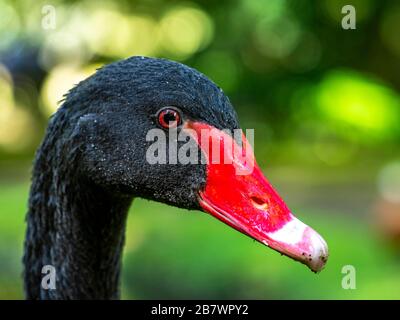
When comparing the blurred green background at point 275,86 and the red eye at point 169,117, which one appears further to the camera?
the blurred green background at point 275,86

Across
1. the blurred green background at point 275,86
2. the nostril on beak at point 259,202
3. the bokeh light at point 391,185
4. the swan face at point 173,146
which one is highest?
the blurred green background at point 275,86

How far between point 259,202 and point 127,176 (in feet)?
1.09

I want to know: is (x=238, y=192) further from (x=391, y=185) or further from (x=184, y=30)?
(x=184, y=30)

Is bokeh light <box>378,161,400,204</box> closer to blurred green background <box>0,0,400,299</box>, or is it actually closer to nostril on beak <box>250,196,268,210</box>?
blurred green background <box>0,0,400,299</box>

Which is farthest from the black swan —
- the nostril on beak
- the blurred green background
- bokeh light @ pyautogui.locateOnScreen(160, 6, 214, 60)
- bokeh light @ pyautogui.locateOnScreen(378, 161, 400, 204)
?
bokeh light @ pyautogui.locateOnScreen(160, 6, 214, 60)

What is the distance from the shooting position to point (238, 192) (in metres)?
1.52

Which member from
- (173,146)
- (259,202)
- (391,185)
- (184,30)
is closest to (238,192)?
(259,202)

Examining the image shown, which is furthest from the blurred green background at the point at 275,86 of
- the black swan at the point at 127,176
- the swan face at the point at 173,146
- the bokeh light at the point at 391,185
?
the swan face at the point at 173,146

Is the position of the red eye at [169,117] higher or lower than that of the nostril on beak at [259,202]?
higher

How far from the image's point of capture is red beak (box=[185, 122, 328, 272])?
1491 mm

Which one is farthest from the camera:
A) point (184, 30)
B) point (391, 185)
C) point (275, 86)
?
point (184, 30)

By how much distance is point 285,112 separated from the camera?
746 centimetres

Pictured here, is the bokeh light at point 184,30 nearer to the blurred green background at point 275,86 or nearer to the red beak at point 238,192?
the blurred green background at point 275,86

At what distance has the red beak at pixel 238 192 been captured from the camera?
1491 mm
